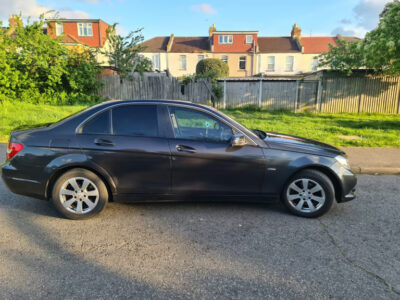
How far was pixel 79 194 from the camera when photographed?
386cm

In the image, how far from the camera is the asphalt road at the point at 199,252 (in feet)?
8.38

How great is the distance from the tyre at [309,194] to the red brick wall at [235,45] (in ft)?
121

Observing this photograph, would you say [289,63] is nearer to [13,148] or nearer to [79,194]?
[79,194]

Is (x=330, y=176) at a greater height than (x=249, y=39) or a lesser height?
lesser

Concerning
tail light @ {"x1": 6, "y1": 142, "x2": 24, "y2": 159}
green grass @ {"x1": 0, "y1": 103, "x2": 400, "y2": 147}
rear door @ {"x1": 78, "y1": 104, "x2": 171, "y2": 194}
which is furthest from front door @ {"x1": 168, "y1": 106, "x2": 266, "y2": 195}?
green grass @ {"x1": 0, "y1": 103, "x2": 400, "y2": 147}

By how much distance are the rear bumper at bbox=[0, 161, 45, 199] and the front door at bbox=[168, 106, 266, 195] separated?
173 centimetres

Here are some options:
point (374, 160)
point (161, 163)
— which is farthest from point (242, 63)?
point (161, 163)

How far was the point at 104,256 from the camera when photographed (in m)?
3.05

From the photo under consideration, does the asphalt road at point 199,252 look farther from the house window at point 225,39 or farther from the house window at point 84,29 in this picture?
the house window at point 225,39

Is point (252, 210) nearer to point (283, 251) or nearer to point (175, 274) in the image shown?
point (283, 251)

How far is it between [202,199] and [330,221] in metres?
1.74

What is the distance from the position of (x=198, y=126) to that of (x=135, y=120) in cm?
87

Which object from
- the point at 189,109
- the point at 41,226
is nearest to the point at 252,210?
the point at 189,109

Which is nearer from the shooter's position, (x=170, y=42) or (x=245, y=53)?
(x=245, y=53)
